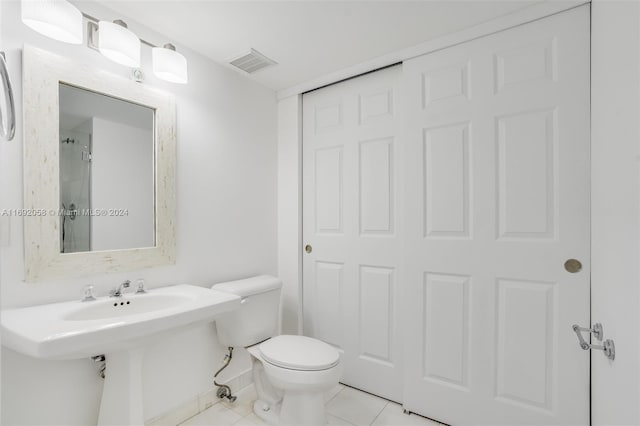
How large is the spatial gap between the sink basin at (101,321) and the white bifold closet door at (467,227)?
3.23ft

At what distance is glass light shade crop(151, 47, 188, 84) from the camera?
153cm

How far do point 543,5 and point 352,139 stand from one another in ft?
3.81

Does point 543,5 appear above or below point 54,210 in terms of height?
above

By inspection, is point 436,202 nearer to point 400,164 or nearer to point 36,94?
point 400,164

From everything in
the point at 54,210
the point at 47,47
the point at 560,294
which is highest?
the point at 47,47

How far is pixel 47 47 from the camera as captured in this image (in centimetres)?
131

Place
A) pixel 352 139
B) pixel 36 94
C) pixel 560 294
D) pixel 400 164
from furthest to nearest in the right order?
1. pixel 352 139
2. pixel 400 164
3. pixel 560 294
4. pixel 36 94

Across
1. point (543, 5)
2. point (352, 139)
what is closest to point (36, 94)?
point (352, 139)

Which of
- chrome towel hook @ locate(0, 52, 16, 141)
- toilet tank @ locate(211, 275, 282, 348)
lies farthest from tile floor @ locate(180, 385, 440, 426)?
chrome towel hook @ locate(0, 52, 16, 141)

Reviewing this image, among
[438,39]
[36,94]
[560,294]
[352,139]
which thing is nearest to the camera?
[36,94]

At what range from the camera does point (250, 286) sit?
1.89m

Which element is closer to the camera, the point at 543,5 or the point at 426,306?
the point at 543,5

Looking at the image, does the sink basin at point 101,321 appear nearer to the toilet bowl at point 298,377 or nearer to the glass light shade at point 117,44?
the toilet bowl at point 298,377
